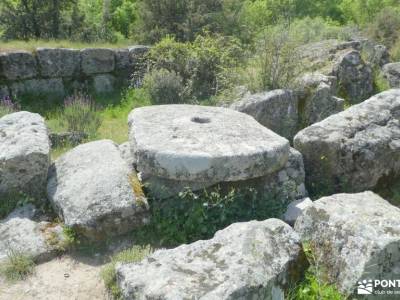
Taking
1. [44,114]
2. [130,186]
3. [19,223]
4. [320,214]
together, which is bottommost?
[44,114]

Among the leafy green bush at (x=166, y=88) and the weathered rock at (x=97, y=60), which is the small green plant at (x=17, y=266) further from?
the weathered rock at (x=97, y=60)

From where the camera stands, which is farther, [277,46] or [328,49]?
→ [328,49]

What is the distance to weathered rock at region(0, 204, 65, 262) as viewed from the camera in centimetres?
439

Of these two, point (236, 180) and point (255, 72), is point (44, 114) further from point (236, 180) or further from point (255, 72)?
point (236, 180)

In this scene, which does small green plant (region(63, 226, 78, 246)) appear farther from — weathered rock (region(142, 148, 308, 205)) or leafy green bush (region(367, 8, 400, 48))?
leafy green bush (region(367, 8, 400, 48))

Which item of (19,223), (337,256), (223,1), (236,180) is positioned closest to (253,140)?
(236,180)

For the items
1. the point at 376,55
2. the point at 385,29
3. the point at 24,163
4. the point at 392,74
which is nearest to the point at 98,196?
the point at 24,163

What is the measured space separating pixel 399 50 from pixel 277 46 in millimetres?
5101

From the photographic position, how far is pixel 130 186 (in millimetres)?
4727

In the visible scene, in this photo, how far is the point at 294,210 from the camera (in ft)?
15.8

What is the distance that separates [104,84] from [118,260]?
6846 mm

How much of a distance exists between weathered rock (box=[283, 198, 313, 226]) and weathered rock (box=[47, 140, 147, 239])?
56.3 inches

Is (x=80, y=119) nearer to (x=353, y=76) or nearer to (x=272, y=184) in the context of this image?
(x=272, y=184)


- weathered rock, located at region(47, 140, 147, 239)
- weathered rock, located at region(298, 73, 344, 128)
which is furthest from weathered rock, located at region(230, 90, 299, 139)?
weathered rock, located at region(47, 140, 147, 239)
